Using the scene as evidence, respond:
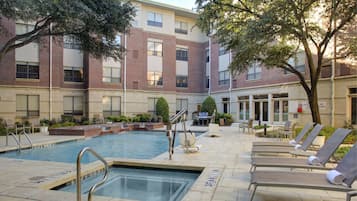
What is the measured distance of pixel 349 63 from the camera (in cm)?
1455

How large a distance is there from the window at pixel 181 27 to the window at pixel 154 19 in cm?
248

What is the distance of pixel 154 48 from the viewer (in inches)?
1015

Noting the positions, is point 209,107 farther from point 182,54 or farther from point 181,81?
point 182,54

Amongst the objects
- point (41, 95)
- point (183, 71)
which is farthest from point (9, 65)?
point (183, 71)

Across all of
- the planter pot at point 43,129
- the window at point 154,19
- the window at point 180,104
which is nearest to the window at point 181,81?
the window at point 180,104

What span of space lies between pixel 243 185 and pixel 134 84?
805 inches

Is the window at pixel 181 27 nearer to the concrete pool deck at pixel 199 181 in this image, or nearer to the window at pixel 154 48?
the window at pixel 154 48

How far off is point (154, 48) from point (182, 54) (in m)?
3.65

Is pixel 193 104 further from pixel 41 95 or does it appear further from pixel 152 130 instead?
pixel 41 95

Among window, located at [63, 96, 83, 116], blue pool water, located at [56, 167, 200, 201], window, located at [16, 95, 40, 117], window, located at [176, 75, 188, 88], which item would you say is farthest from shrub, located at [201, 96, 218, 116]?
blue pool water, located at [56, 167, 200, 201]

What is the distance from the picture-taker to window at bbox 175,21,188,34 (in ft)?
91.0

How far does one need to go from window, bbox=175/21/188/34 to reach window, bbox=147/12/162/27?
2480 mm

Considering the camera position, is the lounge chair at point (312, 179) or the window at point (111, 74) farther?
the window at point (111, 74)

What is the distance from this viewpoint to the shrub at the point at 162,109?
2395cm
